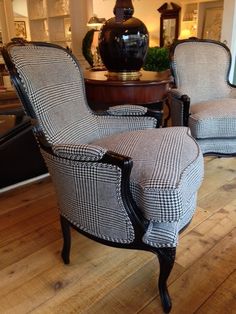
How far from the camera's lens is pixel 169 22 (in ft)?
21.3

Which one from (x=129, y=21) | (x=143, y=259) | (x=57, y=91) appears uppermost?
(x=129, y=21)

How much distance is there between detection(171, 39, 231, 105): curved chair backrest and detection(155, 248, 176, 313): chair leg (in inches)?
62.1

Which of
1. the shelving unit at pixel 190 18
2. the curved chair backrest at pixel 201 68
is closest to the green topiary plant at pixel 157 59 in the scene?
the curved chair backrest at pixel 201 68

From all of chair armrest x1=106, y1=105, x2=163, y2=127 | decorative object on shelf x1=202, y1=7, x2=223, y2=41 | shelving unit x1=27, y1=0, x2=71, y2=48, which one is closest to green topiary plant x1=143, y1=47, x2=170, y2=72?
chair armrest x1=106, y1=105, x2=163, y2=127

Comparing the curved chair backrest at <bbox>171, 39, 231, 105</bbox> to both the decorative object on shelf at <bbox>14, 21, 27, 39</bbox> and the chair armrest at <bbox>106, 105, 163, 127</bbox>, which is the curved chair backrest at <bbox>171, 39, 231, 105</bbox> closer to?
the chair armrest at <bbox>106, 105, 163, 127</bbox>

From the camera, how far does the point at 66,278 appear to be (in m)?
1.28

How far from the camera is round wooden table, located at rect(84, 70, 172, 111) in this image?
5.98 ft

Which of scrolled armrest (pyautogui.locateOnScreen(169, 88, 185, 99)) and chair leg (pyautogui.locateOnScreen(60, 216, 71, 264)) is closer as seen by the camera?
chair leg (pyautogui.locateOnScreen(60, 216, 71, 264))

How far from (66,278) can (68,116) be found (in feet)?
2.46

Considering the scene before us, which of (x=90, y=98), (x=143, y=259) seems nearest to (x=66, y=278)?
(x=143, y=259)

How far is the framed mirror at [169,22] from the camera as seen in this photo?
627 centimetres

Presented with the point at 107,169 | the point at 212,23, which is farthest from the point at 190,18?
the point at 107,169

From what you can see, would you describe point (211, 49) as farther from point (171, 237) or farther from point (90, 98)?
point (171, 237)

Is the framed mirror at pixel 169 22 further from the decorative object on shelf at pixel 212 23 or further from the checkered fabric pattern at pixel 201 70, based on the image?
the checkered fabric pattern at pixel 201 70
